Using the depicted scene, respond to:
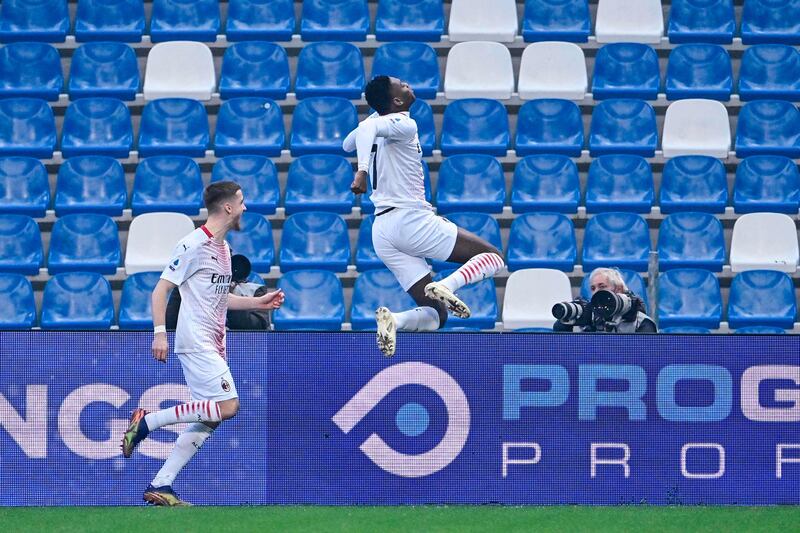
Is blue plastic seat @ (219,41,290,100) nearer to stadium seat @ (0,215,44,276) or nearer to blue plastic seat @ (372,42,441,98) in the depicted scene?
blue plastic seat @ (372,42,441,98)

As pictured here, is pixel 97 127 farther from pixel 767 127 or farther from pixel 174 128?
pixel 767 127

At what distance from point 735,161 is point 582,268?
Result: 1984 millimetres

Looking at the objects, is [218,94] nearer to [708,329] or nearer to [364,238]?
[364,238]

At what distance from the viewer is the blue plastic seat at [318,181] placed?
12.1 metres

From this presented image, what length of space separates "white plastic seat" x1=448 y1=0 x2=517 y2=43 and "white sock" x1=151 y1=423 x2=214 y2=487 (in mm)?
6495

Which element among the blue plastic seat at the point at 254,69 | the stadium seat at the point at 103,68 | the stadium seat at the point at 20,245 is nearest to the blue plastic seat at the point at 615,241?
the blue plastic seat at the point at 254,69

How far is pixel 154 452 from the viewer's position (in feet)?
26.9

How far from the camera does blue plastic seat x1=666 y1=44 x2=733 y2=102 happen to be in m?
13.0

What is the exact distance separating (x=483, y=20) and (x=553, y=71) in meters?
0.88

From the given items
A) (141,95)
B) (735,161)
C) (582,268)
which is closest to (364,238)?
(582,268)

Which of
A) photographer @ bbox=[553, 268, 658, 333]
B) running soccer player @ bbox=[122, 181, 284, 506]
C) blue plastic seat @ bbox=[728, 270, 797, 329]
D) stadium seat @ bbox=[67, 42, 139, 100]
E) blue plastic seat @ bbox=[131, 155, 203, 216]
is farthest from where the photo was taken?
stadium seat @ bbox=[67, 42, 139, 100]

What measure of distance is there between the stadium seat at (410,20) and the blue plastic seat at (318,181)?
1.62 m

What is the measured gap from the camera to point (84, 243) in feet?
39.0

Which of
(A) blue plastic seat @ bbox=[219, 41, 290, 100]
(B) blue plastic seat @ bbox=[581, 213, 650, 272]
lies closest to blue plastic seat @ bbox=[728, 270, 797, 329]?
(B) blue plastic seat @ bbox=[581, 213, 650, 272]
